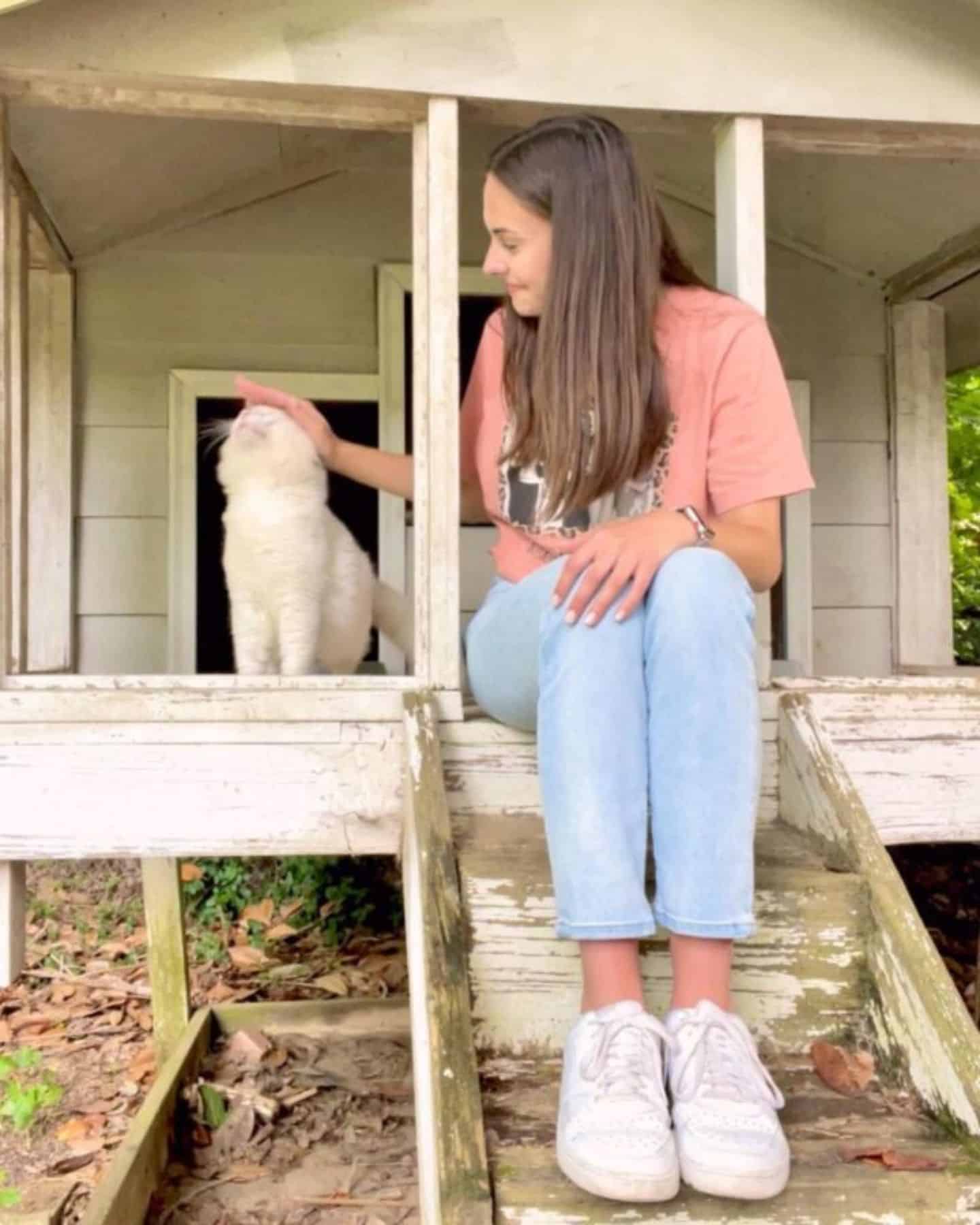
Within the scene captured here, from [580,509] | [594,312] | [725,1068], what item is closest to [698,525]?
[580,509]

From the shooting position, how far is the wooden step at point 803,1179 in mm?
1192

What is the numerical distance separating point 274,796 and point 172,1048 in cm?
160

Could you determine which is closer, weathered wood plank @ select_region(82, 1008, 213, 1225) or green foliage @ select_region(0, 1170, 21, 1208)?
weathered wood plank @ select_region(82, 1008, 213, 1225)

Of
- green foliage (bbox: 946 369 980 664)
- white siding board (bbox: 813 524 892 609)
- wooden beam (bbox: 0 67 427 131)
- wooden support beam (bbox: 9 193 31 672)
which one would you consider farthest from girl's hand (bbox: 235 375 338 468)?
green foliage (bbox: 946 369 980 664)

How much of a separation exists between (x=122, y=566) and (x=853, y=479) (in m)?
2.61

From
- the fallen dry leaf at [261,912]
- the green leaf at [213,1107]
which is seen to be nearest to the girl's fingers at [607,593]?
the green leaf at [213,1107]

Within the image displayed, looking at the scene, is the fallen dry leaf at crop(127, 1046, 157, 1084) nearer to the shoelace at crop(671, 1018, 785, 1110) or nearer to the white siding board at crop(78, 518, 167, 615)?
the white siding board at crop(78, 518, 167, 615)

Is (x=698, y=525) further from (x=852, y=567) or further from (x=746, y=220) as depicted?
(x=852, y=567)

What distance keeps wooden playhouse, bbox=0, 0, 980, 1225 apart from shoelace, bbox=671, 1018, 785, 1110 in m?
0.10

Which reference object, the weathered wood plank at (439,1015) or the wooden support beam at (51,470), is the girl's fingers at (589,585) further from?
the wooden support beam at (51,470)

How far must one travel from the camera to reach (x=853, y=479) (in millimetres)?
4074

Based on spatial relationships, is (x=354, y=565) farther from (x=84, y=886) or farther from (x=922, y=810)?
(x=84, y=886)

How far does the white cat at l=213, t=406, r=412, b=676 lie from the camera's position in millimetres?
2627

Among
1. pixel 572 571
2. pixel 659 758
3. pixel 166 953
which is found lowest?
pixel 166 953
